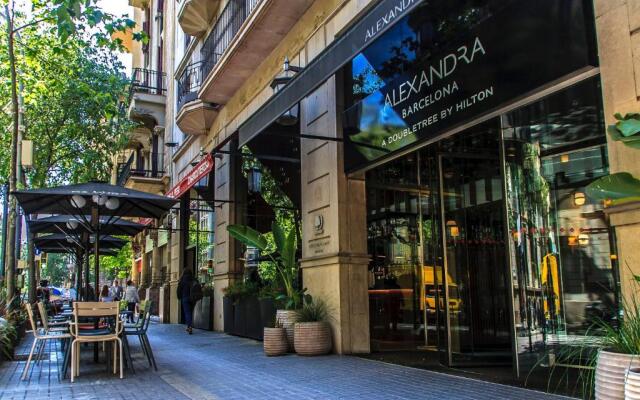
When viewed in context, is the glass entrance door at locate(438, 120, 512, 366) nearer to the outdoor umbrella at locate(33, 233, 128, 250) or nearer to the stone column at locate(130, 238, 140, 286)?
the outdoor umbrella at locate(33, 233, 128, 250)

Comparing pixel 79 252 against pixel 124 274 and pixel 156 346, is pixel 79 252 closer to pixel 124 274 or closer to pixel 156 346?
pixel 156 346

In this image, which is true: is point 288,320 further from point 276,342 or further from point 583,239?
point 583,239

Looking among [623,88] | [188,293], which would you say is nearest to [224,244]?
[188,293]

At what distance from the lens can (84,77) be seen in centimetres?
1911

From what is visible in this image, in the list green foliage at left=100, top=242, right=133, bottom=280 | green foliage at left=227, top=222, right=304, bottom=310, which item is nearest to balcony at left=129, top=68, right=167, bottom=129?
green foliage at left=100, top=242, right=133, bottom=280

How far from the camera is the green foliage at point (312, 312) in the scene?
957 centimetres

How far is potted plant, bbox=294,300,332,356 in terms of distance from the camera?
362 inches

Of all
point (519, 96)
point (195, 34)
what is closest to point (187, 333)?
point (195, 34)

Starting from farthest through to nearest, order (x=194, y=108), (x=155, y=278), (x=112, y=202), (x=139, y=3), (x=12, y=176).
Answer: (x=139, y=3), (x=155, y=278), (x=194, y=108), (x=12, y=176), (x=112, y=202)

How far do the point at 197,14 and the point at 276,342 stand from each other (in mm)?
13001

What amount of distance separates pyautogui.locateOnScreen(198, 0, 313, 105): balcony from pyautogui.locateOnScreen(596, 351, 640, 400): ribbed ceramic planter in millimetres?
9219

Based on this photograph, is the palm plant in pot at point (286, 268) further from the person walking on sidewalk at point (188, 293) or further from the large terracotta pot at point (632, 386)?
the large terracotta pot at point (632, 386)

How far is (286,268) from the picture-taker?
409 inches

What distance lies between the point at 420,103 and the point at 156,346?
307 inches
